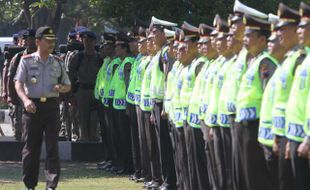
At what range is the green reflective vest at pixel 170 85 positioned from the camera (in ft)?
45.6

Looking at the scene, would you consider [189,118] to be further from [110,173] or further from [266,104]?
[110,173]

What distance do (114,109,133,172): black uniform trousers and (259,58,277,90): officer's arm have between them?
7675 mm

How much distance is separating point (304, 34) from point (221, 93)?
7.28 ft

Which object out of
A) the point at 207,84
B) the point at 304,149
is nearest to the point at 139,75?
the point at 207,84

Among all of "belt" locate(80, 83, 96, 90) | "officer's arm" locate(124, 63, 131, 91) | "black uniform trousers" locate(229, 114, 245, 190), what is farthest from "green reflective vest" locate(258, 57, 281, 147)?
"belt" locate(80, 83, 96, 90)

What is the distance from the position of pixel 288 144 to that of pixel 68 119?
13.0 metres


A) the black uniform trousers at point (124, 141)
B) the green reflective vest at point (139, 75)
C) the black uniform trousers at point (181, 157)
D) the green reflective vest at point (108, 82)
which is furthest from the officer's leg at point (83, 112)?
the black uniform trousers at point (181, 157)

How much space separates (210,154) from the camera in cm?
1220

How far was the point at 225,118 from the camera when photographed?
11445mm

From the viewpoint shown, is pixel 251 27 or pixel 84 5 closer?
pixel 251 27

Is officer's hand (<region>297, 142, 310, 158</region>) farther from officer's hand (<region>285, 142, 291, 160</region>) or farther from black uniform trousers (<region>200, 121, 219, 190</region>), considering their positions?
black uniform trousers (<region>200, 121, 219, 190</region>)

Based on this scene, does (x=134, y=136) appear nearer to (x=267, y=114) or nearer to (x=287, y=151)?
(x=267, y=114)

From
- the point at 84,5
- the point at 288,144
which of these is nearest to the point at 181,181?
the point at 288,144

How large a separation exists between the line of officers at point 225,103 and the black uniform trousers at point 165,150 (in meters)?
0.01
